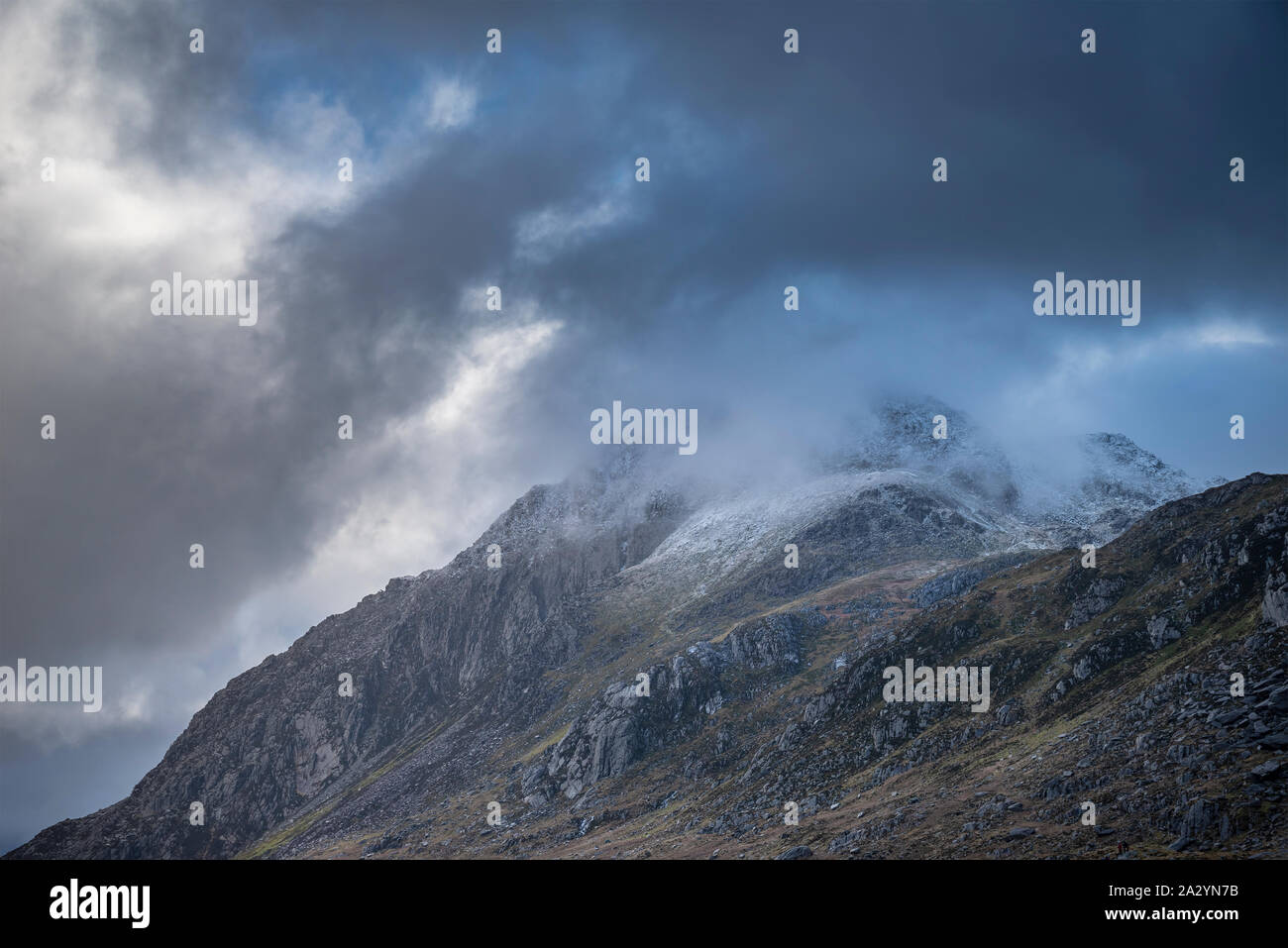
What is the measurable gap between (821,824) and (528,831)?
3342 inches

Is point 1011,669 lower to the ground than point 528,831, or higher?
higher

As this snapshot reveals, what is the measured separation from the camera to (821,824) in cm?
12350

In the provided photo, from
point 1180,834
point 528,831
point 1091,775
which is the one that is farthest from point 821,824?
point 528,831

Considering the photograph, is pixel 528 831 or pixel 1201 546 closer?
pixel 1201 546

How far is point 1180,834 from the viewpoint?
253 feet
